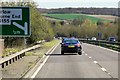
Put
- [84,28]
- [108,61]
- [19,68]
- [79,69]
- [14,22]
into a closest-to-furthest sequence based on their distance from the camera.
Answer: [14,22]
[19,68]
[79,69]
[108,61]
[84,28]

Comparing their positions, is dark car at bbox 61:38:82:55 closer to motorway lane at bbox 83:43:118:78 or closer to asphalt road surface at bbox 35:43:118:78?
motorway lane at bbox 83:43:118:78

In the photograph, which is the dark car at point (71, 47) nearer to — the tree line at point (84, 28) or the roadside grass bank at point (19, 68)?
the roadside grass bank at point (19, 68)

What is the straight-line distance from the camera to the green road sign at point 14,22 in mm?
15820

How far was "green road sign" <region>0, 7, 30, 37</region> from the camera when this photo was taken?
1582cm

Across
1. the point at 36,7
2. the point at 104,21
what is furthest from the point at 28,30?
the point at 104,21

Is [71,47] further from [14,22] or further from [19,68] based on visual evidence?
[14,22]

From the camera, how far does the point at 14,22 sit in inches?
631

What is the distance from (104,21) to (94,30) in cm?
1126

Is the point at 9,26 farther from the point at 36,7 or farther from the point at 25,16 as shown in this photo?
the point at 36,7

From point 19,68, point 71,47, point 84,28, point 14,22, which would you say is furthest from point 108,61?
point 84,28

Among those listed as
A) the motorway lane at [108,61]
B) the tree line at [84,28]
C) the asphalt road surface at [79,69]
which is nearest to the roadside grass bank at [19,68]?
the asphalt road surface at [79,69]

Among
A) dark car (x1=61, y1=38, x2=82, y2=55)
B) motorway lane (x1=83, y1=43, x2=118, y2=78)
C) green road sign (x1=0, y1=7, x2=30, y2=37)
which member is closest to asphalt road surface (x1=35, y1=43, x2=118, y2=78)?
motorway lane (x1=83, y1=43, x2=118, y2=78)

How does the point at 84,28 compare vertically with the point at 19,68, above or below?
above

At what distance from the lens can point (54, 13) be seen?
17888 centimetres
